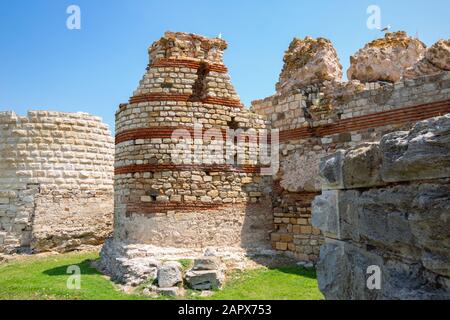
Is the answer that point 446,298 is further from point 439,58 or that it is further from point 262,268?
point 439,58

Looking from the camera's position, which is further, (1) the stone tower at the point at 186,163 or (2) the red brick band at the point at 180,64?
(2) the red brick band at the point at 180,64

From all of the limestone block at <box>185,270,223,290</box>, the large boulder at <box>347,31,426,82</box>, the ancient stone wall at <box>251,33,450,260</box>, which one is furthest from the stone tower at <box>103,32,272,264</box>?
the large boulder at <box>347,31,426,82</box>

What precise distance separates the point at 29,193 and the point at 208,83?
23.5 ft

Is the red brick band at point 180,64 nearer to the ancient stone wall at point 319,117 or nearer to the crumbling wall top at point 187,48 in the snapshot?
the crumbling wall top at point 187,48

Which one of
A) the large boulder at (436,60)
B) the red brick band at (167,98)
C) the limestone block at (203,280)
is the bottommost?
the limestone block at (203,280)

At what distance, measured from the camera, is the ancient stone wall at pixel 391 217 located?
74.1 inches

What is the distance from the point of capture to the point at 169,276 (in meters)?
7.18

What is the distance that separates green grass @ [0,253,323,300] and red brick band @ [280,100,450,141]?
3.20 meters

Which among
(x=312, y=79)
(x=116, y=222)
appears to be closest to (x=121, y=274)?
(x=116, y=222)

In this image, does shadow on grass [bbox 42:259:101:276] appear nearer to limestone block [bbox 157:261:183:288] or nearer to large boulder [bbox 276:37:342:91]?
limestone block [bbox 157:261:183:288]

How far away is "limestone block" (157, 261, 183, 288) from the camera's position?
7133 mm

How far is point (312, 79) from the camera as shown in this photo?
10.4 meters

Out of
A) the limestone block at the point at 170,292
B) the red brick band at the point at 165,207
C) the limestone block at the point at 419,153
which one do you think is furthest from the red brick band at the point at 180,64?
the limestone block at the point at 419,153

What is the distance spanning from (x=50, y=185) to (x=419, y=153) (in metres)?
12.6
